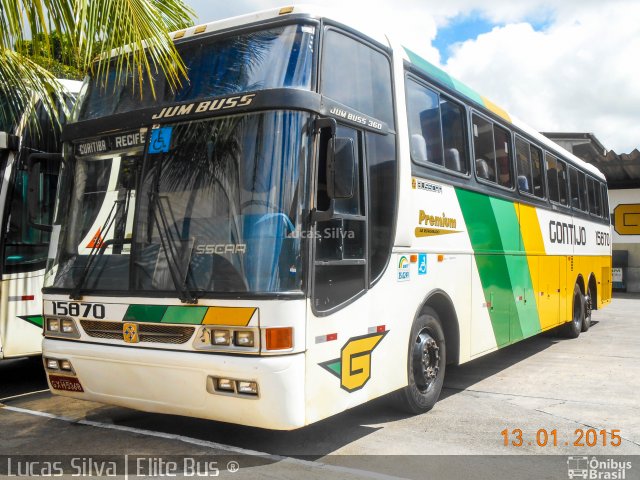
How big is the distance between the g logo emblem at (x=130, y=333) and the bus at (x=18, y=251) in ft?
9.35

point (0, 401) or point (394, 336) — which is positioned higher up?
point (394, 336)

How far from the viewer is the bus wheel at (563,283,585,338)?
12.3 m

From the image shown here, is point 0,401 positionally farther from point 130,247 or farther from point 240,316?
point 240,316

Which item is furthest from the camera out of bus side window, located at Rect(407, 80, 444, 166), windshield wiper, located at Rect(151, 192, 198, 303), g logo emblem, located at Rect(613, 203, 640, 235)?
g logo emblem, located at Rect(613, 203, 640, 235)

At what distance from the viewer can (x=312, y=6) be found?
200 inches

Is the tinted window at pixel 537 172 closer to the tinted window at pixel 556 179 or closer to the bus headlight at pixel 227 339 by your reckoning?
the tinted window at pixel 556 179

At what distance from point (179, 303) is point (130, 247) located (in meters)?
0.66

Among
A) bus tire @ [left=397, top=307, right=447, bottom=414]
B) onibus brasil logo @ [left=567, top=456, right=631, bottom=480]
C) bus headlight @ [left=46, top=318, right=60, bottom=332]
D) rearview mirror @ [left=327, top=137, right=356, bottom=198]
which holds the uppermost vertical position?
rearview mirror @ [left=327, top=137, right=356, bottom=198]

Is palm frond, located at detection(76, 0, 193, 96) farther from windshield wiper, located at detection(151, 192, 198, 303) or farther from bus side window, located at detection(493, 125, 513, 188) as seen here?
bus side window, located at detection(493, 125, 513, 188)

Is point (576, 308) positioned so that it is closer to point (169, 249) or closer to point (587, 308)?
point (587, 308)

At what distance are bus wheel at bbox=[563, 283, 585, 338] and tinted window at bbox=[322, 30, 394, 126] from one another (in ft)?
25.7

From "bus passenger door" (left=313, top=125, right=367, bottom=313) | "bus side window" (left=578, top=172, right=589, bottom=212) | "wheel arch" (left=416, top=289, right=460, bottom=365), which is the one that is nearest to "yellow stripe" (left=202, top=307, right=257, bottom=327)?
"bus passenger door" (left=313, top=125, right=367, bottom=313)

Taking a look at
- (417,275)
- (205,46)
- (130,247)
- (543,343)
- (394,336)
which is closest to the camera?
(130,247)

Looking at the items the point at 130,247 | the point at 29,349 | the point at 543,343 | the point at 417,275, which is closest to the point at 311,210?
the point at 130,247
